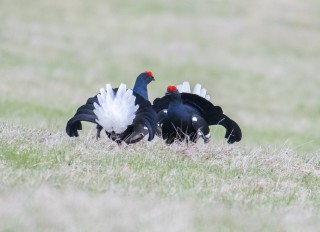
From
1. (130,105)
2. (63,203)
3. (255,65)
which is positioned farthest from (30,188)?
(255,65)

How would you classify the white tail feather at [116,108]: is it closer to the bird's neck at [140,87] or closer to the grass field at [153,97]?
the grass field at [153,97]

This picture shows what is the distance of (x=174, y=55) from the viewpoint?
109ft

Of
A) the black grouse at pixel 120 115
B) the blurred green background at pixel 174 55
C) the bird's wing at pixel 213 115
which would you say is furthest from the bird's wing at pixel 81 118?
the blurred green background at pixel 174 55

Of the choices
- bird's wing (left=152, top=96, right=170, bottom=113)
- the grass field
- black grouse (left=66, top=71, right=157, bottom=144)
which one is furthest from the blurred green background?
black grouse (left=66, top=71, right=157, bottom=144)

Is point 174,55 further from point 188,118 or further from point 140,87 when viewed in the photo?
point 188,118

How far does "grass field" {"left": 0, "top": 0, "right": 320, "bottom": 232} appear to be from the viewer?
7355 mm

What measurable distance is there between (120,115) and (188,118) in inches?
46.8

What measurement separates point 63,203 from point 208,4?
3442 centimetres

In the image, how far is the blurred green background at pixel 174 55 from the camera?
24.2m

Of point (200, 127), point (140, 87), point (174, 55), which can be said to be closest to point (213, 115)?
point (200, 127)

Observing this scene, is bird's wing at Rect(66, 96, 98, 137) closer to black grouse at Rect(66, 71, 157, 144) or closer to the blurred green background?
black grouse at Rect(66, 71, 157, 144)

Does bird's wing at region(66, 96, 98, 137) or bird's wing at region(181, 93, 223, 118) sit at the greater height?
bird's wing at region(181, 93, 223, 118)

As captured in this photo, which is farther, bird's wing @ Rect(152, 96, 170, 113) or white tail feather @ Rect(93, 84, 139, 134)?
bird's wing @ Rect(152, 96, 170, 113)

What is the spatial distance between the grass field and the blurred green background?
0.07 meters
